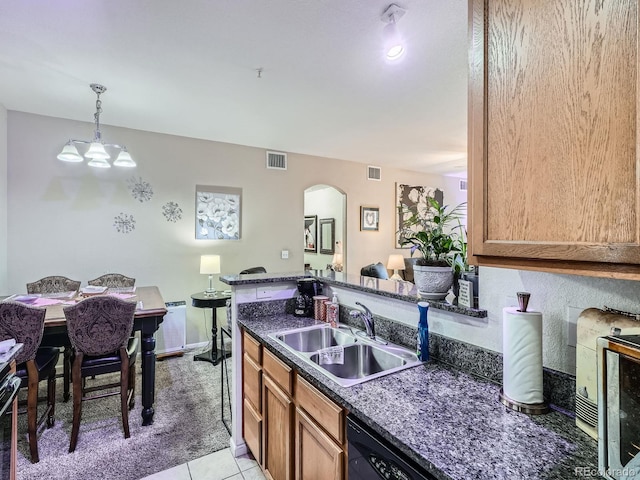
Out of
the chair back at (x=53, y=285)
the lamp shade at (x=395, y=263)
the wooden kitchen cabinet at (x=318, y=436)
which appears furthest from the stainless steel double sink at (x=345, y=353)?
the lamp shade at (x=395, y=263)

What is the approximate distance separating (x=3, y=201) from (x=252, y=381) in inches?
128

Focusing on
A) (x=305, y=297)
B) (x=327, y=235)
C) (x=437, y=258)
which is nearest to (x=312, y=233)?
(x=327, y=235)

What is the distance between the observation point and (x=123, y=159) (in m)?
3.03

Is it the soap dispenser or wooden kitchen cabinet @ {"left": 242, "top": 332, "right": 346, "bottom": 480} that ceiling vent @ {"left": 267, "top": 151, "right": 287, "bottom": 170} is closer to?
wooden kitchen cabinet @ {"left": 242, "top": 332, "right": 346, "bottom": 480}

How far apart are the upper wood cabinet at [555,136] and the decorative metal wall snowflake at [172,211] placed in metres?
3.81

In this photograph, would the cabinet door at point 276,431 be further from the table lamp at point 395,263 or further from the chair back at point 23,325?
the table lamp at point 395,263

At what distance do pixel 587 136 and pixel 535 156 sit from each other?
0.40ft

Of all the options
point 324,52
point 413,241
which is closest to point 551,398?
point 413,241

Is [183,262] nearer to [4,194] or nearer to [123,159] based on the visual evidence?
[123,159]

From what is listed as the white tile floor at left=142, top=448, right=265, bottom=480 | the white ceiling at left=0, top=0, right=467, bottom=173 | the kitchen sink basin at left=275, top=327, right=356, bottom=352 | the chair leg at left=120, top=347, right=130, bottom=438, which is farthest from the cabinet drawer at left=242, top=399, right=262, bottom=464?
the white ceiling at left=0, top=0, right=467, bottom=173

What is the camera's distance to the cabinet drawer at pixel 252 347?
1.85 metres

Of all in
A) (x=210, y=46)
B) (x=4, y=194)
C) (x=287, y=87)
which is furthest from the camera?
(x=4, y=194)

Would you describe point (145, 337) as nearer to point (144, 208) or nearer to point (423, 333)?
point (144, 208)

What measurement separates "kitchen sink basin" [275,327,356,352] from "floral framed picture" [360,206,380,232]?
3.89 m
